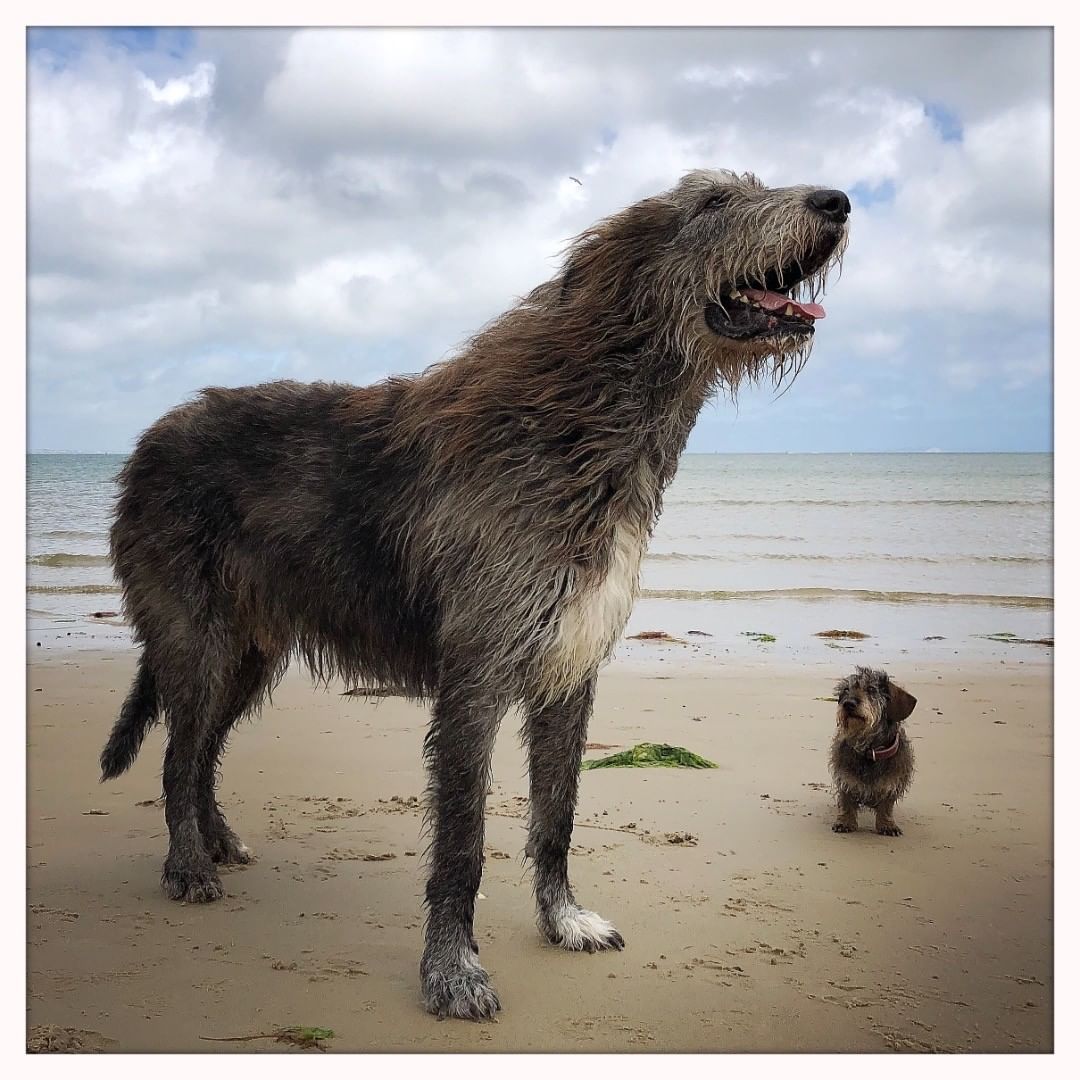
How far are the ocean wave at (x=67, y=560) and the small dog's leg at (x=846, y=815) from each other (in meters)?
2.89

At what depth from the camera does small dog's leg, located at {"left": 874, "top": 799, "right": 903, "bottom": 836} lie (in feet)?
15.0

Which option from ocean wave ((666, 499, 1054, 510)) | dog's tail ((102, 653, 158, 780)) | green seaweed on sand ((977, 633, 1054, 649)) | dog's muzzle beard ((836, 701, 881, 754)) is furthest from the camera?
ocean wave ((666, 499, 1054, 510))

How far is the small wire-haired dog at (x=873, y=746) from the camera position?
4.52 meters

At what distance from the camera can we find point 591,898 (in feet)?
13.2

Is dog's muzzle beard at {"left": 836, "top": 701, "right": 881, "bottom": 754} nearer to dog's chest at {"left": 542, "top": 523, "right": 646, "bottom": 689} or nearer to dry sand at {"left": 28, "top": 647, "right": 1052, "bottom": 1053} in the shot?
dry sand at {"left": 28, "top": 647, "right": 1052, "bottom": 1053}

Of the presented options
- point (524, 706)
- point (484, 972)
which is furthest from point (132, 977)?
point (524, 706)

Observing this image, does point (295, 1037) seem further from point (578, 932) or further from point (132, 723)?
point (132, 723)

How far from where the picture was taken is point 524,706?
359cm

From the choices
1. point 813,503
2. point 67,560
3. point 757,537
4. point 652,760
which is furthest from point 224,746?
point 813,503

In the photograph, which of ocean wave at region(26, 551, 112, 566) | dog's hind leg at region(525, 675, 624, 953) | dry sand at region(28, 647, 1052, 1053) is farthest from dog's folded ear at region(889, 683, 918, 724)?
ocean wave at region(26, 551, 112, 566)

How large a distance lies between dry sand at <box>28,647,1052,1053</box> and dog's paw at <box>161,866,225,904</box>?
0.05 metres

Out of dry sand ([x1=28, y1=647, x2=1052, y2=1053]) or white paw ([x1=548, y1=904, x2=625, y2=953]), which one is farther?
white paw ([x1=548, y1=904, x2=625, y2=953])

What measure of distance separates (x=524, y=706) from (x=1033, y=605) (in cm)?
625

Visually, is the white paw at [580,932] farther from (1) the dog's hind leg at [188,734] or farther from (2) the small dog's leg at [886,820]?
(2) the small dog's leg at [886,820]
